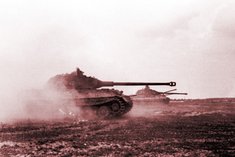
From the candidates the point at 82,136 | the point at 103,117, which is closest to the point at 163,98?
the point at 103,117

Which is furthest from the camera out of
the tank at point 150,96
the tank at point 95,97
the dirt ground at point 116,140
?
the tank at point 150,96

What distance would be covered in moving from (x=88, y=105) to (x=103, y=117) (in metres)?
1.27

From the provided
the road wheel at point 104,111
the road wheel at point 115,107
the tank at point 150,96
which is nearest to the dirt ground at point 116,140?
the road wheel at point 104,111

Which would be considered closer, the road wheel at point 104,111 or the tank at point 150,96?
the road wheel at point 104,111

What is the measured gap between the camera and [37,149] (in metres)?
12.1

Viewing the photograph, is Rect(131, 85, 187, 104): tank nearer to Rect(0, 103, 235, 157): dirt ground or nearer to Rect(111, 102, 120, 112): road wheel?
Rect(111, 102, 120, 112): road wheel

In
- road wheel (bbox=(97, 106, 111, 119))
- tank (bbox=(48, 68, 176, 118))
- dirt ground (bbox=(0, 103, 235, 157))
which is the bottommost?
dirt ground (bbox=(0, 103, 235, 157))

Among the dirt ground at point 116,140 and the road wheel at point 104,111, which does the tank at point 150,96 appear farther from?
the dirt ground at point 116,140

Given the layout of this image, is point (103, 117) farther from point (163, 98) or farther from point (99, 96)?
point (163, 98)

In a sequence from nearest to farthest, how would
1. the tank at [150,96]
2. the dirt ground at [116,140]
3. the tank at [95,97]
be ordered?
the dirt ground at [116,140]
the tank at [95,97]
the tank at [150,96]

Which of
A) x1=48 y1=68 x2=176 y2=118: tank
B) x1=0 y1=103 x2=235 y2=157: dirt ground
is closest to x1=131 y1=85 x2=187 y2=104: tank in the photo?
x1=48 y1=68 x2=176 y2=118: tank

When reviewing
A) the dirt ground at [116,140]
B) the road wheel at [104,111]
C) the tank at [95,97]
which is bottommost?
the dirt ground at [116,140]

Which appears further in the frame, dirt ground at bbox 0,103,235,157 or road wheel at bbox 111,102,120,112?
road wheel at bbox 111,102,120,112

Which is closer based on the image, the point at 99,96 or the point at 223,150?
the point at 223,150
